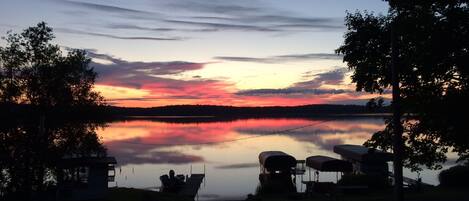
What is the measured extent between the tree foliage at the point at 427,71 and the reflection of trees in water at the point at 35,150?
21.6 meters

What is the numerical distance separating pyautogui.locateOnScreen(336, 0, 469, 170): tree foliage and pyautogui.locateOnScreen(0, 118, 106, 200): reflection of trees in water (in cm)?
2158

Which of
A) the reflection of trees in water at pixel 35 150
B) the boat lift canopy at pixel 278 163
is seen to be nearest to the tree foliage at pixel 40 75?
the reflection of trees in water at pixel 35 150

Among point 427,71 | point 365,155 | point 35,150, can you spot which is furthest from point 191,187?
point 427,71

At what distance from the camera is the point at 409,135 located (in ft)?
74.3

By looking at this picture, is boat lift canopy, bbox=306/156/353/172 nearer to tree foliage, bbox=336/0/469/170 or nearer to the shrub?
the shrub

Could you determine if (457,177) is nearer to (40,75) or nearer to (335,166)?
(335,166)

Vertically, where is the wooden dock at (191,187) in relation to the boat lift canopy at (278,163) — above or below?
below

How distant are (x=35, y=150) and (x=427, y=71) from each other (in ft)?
84.8

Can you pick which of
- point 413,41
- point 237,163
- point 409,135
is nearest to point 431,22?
point 413,41

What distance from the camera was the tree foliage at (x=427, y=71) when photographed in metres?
19.5

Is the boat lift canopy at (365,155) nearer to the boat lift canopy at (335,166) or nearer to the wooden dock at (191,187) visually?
the boat lift canopy at (335,166)

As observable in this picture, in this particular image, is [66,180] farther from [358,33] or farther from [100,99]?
[358,33]

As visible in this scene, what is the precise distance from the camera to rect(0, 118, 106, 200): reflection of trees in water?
32.8 metres

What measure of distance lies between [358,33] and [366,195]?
1457 centimetres
